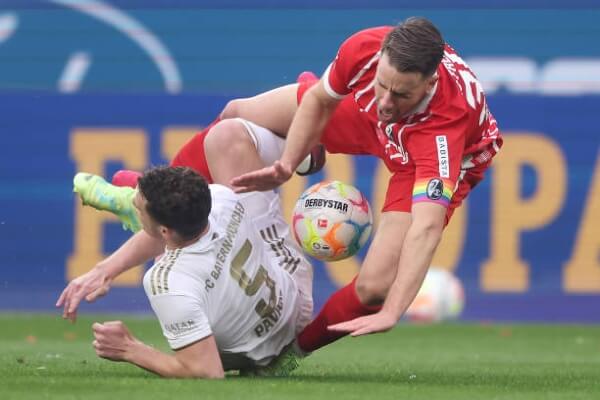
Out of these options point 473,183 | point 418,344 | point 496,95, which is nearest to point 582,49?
point 496,95

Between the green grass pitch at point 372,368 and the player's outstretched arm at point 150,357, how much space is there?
73mm

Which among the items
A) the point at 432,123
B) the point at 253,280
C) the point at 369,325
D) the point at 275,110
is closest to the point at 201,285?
the point at 253,280

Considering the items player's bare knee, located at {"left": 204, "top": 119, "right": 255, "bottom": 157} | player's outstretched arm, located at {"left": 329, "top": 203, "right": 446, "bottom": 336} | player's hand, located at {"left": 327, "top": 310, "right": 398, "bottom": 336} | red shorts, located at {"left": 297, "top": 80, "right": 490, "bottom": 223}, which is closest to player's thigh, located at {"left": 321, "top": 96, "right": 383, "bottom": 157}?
red shorts, located at {"left": 297, "top": 80, "right": 490, "bottom": 223}

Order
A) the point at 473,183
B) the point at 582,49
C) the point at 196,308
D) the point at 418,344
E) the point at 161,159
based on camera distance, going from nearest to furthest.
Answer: the point at 196,308
the point at 473,183
the point at 418,344
the point at 161,159
the point at 582,49

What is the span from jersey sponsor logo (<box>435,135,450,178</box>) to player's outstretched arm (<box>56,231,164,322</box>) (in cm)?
129

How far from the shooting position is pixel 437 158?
622 centimetres

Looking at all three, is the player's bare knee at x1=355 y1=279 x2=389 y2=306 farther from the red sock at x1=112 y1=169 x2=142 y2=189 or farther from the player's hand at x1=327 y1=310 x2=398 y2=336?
the red sock at x1=112 y1=169 x2=142 y2=189

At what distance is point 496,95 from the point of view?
12328 mm

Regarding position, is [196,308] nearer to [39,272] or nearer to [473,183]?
[473,183]

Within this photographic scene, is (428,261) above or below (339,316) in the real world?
above

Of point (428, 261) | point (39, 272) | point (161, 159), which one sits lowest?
point (39, 272)

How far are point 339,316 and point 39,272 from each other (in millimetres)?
6185

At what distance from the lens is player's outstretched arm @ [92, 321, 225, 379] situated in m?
5.86

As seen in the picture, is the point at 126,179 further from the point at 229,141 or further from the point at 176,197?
the point at 176,197
